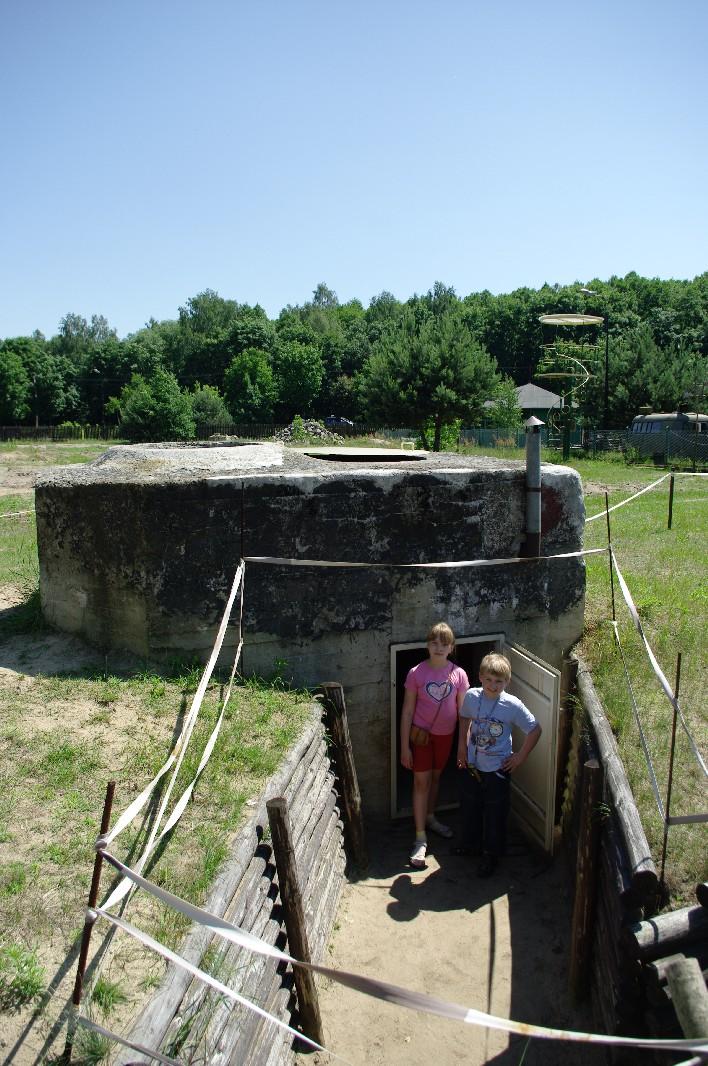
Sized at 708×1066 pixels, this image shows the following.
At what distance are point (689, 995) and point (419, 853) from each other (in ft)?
9.15

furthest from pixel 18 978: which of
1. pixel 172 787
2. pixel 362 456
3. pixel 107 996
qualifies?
pixel 362 456

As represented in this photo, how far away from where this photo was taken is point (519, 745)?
21.0ft

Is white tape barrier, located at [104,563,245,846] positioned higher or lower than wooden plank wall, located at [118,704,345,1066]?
higher

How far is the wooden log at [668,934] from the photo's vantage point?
3824 millimetres

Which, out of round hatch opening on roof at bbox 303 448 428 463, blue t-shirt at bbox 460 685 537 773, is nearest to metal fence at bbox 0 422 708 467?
round hatch opening on roof at bbox 303 448 428 463

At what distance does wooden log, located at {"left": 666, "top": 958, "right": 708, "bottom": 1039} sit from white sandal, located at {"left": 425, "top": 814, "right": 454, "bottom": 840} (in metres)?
2.79

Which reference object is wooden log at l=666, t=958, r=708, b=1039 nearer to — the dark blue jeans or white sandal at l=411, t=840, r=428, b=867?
the dark blue jeans

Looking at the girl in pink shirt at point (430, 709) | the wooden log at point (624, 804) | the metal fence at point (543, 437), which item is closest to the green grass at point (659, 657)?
the wooden log at point (624, 804)

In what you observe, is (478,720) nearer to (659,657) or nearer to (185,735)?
(659,657)

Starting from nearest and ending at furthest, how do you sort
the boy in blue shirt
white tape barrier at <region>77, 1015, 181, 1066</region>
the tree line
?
white tape barrier at <region>77, 1015, 181, 1066</region> → the boy in blue shirt → the tree line

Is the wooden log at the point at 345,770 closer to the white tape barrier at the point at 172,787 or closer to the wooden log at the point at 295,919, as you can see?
the white tape barrier at the point at 172,787

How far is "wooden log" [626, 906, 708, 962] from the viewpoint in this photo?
3824mm

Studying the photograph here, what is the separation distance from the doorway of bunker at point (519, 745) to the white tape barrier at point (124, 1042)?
3.90m

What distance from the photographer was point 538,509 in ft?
21.2
